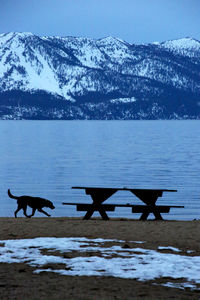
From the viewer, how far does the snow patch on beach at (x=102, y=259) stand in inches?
447

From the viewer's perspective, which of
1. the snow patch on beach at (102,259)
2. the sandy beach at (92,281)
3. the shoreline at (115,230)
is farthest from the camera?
the shoreline at (115,230)

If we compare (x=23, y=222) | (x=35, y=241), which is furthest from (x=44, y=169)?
(x=35, y=241)

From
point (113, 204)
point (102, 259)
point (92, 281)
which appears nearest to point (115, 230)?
point (113, 204)

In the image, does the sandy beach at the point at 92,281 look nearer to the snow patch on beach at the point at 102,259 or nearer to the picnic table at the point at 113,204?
the snow patch on beach at the point at 102,259

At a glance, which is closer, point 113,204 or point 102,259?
point 102,259

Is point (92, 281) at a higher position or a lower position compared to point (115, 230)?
higher

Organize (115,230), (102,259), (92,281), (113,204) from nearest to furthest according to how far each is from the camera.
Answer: (92,281)
(102,259)
(115,230)
(113,204)

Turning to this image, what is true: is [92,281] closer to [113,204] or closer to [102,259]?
[102,259]

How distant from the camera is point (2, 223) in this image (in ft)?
65.6

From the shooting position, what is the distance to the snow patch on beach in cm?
1134

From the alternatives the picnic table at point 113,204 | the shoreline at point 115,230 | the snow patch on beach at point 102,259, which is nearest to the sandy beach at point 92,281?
the shoreline at point 115,230

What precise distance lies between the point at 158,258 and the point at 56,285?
3213 mm

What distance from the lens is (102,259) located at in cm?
1271

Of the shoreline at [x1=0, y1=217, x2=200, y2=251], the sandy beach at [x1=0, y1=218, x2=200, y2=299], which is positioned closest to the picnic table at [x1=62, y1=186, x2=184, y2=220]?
the shoreline at [x1=0, y1=217, x2=200, y2=251]
